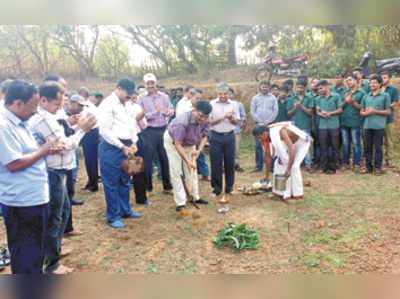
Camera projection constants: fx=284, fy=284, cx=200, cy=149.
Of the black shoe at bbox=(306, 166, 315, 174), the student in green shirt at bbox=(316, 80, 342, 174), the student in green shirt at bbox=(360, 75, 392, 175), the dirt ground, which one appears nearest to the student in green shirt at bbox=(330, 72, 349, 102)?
the student in green shirt at bbox=(316, 80, 342, 174)

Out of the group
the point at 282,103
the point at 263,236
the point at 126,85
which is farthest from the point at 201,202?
the point at 282,103

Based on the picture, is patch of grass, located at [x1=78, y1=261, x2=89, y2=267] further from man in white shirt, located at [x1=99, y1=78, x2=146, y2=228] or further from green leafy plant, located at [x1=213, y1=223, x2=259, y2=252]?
green leafy plant, located at [x1=213, y1=223, x2=259, y2=252]

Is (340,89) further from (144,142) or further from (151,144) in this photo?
(144,142)

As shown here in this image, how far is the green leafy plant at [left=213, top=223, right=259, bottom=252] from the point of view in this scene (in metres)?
3.17

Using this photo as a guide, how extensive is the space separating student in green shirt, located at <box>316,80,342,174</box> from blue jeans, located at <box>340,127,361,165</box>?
0.19 m

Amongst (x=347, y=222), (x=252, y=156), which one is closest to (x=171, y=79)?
(x=252, y=156)

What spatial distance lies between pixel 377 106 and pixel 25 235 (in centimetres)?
598

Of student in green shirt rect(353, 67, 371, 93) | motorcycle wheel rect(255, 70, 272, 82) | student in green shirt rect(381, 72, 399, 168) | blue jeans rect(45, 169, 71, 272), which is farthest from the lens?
motorcycle wheel rect(255, 70, 272, 82)

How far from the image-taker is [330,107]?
19.1 feet

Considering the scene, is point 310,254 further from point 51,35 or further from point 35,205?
point 51,35

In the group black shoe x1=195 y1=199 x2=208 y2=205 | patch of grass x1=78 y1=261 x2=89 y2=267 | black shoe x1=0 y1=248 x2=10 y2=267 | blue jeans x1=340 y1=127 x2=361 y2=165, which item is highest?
blue jeans x1=340 y1=127 x2=361 y2=165

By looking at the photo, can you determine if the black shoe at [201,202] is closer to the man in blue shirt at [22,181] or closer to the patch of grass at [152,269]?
the patch of grass at [152,269]

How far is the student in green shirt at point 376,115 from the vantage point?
5449 millimetres

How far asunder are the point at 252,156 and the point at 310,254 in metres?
5.10
